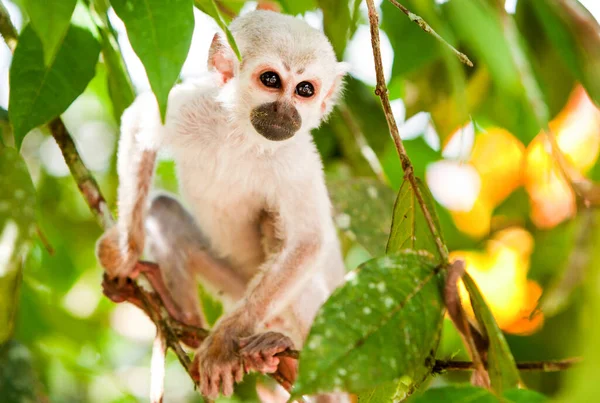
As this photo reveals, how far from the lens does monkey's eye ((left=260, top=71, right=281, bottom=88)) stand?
7.69 feet

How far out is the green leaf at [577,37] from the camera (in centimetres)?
159

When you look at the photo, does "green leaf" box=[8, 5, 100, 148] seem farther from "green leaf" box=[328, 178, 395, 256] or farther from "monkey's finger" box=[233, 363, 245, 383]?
"green leaf" box=[328, 178, 395, 256]

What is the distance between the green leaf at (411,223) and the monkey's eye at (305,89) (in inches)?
40.4

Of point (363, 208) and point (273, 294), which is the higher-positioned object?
point (363, 208)

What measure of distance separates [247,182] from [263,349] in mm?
719

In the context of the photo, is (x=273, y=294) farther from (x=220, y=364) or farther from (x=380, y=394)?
(x=380, y=394)

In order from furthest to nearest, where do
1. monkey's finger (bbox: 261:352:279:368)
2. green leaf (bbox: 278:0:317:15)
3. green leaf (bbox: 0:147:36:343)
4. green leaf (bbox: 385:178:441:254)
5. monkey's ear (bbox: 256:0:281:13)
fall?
monkey's ear (bbox: 256:0:281:13)
green leaf (bbox: 278:0:317:15)
monkey's finger (bbox: 261:352:279:368)
green leaf (bbox: 0:147:36:343)
green leaf (bbox: 385:178:441:254)

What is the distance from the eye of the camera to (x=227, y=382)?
2072mm

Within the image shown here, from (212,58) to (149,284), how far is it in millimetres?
821

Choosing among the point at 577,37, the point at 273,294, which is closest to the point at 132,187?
the point at 273,294

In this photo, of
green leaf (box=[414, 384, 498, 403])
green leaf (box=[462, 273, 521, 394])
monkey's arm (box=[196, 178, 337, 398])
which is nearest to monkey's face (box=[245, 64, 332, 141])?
monkey's arm (box=[196, 178, 337, 398])

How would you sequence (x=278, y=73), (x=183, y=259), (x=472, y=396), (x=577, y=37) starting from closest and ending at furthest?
1. (x=472, y=396)
2. (x=577, y=37)
3. (x=278, y=73)
4. (x=183, y=259)

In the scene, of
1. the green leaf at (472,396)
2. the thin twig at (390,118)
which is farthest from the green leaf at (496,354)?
the thin twig at (390,118)

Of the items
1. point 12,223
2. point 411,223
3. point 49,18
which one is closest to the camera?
point 49,18
